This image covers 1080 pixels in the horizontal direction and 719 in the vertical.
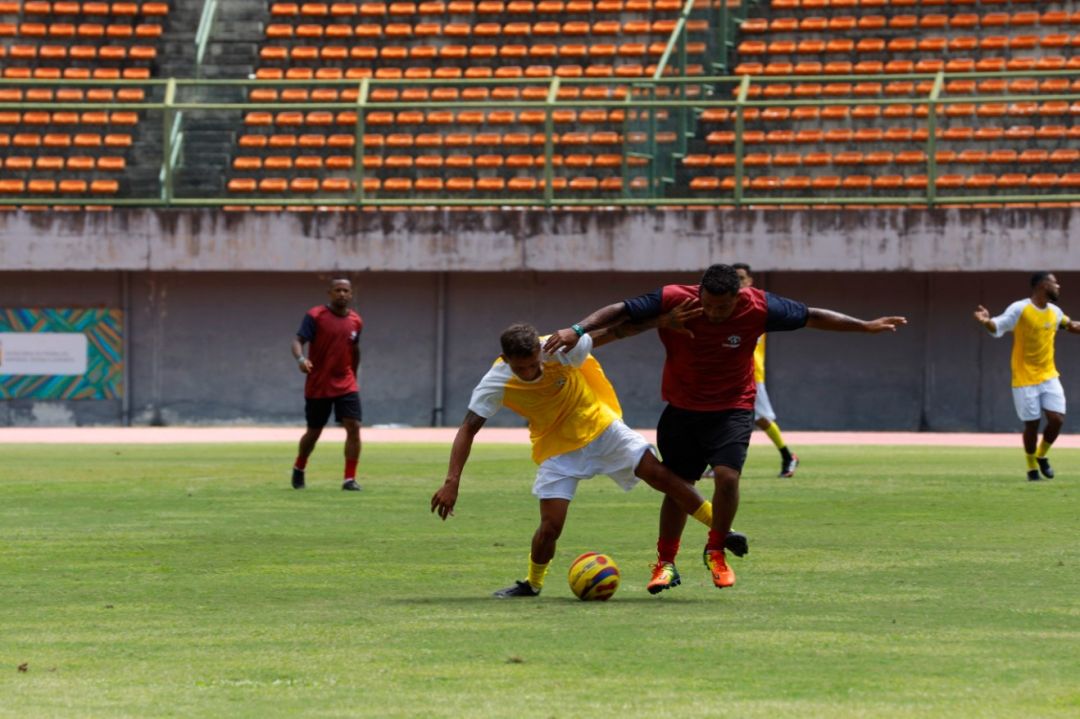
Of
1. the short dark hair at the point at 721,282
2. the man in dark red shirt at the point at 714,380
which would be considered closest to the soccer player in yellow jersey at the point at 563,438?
the man in dark red shirt at the point at 714,380

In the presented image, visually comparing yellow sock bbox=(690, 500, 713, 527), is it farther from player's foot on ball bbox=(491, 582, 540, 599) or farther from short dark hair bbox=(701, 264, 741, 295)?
short dark hair bbox=(701, 264, 741, 295)

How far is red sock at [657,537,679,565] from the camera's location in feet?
32.9

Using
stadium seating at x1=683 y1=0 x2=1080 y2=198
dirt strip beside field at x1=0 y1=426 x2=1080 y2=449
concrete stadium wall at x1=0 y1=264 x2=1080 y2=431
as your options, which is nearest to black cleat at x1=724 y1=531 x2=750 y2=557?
dirt strip beside field at x1=0 y1=426 x2=1080 y2=449

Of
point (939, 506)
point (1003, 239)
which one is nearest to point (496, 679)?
point (939, 506)

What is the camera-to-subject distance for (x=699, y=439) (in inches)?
395

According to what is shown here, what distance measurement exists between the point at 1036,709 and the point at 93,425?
2672 cm

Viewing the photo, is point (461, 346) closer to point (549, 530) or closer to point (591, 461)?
point (591, 461)

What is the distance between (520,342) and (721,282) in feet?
3.62

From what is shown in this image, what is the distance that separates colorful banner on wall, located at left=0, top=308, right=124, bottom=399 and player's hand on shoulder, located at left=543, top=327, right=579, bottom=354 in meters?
23.1

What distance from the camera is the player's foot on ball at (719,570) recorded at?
9.84m

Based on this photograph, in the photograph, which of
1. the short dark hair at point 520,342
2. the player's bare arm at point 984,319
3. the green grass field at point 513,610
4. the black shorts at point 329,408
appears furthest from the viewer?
the black shorts at point 329,408

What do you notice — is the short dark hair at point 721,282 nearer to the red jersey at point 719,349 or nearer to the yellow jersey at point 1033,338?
the red jersey at point 719,349

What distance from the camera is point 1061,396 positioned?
18.8 meters

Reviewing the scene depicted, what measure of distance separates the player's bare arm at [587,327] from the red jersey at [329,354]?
28.9 ft
